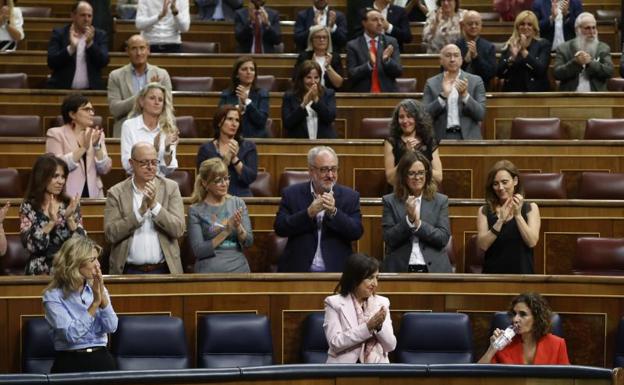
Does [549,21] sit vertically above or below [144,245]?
above

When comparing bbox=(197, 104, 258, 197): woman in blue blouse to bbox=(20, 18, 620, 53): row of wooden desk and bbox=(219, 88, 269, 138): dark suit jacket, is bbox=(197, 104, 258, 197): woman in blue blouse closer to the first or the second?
bbox=(219, 88, 269, 138): dark suit jacket

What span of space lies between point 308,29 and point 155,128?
2.66m

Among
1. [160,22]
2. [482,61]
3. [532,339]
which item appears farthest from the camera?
[160,22]

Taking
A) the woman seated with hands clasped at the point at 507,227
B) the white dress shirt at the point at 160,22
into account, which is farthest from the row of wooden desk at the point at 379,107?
the woman seated with hands clasped at the point at 507,227

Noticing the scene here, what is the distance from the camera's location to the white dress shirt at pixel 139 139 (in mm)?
7949

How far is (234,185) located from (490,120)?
2.40 metres

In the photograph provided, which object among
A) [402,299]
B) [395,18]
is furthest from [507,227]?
[395,18]

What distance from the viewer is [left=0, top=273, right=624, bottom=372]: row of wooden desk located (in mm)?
6789

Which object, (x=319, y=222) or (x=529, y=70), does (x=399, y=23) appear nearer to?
(x=529, y=70)

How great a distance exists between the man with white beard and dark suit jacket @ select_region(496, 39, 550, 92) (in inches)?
5.0

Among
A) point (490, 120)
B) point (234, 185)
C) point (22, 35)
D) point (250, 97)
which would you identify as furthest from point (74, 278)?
point (22, 35)

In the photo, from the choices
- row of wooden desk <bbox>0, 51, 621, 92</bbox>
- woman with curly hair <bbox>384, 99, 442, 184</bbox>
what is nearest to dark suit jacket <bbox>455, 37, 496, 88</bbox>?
row of wooden desk <bbox>0, 51, 621, 92</bbox>

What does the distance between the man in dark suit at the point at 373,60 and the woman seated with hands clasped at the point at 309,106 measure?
0.83 metres

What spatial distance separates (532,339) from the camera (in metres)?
6.33
